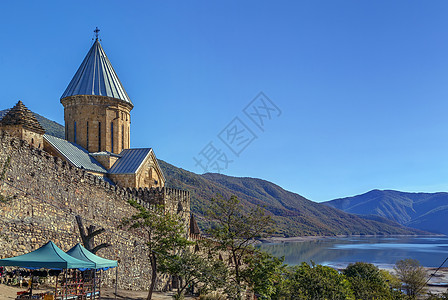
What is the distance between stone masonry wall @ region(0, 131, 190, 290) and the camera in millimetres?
10500

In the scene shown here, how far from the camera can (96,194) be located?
1396cm

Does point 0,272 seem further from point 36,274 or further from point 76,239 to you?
point 76,239

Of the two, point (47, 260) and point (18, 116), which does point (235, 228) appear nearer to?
point (47, 260)

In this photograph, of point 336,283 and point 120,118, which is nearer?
point 336,283

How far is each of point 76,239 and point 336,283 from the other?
11.1 meters

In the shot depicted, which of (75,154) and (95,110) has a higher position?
(95,110)

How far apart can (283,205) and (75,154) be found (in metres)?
142

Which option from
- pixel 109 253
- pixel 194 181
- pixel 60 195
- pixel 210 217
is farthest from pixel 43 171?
pixel 194 181

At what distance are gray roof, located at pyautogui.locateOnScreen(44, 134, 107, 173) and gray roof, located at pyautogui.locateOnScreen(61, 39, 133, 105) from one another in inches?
117

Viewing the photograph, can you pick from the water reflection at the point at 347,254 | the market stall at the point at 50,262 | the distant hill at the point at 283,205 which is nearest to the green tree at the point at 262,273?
the market stall at the point at 50,262

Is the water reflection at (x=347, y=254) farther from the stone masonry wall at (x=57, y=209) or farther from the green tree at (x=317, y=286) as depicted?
the stone masonry wall at (x=57, y=209)

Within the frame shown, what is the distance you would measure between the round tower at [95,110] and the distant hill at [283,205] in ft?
205

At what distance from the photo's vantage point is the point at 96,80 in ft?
72.1

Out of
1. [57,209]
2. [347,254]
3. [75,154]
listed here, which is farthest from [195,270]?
[347,254]
